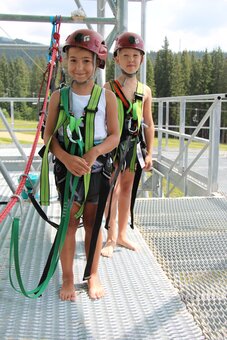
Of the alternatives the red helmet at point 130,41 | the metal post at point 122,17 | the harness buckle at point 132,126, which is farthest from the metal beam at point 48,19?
the harness buckle at point 132,126

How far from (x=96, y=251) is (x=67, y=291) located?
26cm

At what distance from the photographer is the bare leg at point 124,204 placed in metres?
2.74

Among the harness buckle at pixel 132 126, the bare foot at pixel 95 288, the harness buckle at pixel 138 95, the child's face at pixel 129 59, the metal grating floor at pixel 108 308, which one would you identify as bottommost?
the metal grating floor at pixel 108 308

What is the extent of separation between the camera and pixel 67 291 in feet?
6.88

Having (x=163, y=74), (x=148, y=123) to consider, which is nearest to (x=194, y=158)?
(x=148, y=123)

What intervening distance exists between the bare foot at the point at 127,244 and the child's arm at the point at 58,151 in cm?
110

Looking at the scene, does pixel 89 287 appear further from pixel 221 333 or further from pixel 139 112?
pixel 139 112

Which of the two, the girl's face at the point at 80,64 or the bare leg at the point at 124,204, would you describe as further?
the bare leg at the point at 124,204

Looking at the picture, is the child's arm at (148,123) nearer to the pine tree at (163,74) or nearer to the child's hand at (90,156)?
the child's hand at (90,156)

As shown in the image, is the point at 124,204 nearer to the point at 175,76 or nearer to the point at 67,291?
the point at 67,291

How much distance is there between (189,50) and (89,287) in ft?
221

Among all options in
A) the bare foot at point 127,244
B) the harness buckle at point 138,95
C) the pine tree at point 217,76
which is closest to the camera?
the harness buckle at point 138,95

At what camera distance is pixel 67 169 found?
1916 millimetres

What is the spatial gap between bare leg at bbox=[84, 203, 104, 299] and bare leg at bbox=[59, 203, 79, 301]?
→ 0.06 metres
